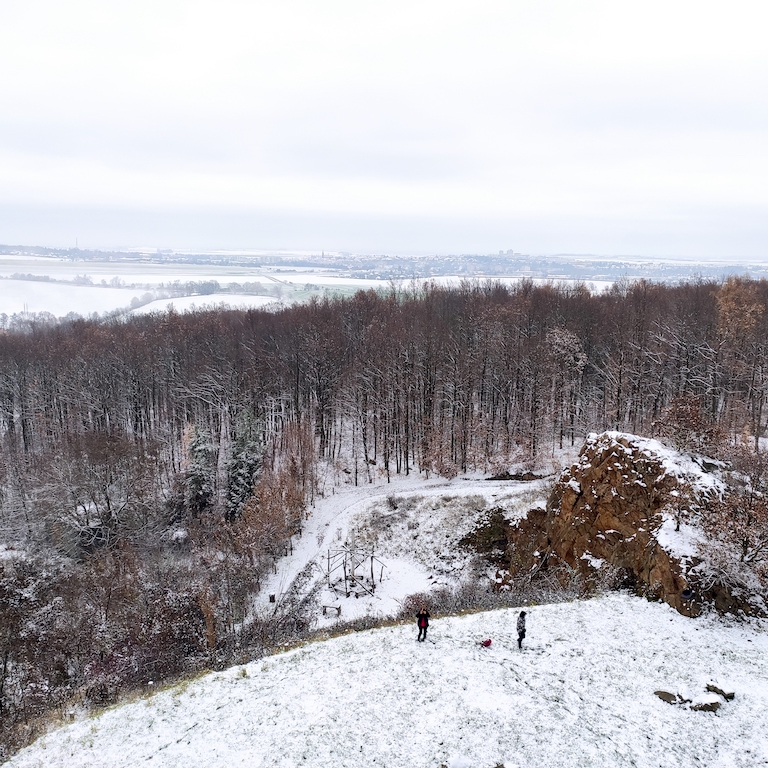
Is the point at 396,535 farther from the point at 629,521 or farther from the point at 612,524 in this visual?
the point at 629,521

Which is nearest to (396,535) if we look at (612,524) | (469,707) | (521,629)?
(612,524)

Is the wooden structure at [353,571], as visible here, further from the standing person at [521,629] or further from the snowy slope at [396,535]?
the standing person at [521,629]

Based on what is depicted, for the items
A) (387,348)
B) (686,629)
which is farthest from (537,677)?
(387,348)

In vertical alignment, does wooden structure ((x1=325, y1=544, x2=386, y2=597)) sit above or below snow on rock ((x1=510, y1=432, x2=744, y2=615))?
below

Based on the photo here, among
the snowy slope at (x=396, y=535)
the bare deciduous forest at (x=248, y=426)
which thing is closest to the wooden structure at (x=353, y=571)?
the snowy slope at (x=396, y=535)

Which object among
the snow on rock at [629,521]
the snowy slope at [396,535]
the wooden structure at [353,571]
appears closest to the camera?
the snow on rock at [629,521]

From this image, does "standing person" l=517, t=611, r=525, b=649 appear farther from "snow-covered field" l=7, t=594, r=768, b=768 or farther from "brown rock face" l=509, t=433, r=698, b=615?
"brown rock face" l=509, t=433, r=698, b=615

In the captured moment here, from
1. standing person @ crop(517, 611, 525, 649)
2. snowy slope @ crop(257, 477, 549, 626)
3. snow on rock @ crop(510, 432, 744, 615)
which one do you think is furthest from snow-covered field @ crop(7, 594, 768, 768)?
snowy slope @ crop(257, 477, 549, 626)
